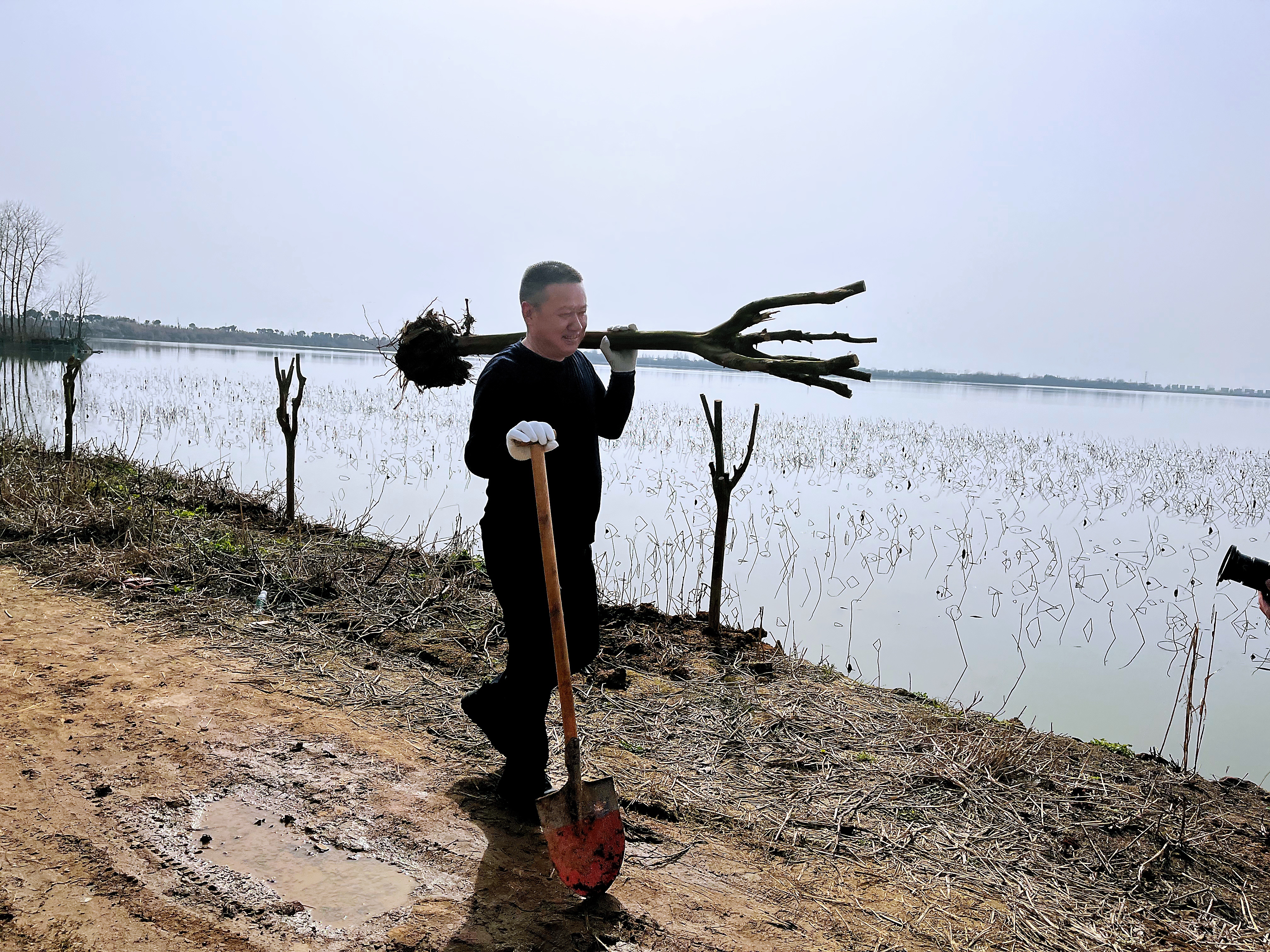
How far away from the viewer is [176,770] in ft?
9.25

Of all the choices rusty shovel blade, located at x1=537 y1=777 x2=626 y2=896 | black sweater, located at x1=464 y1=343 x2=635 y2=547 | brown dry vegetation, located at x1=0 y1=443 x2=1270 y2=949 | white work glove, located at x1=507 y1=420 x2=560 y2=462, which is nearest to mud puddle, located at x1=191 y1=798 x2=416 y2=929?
brown dry vegetation, located at x1=0 y1=443 x2=1270 y2=949

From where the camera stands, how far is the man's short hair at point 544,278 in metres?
2.62

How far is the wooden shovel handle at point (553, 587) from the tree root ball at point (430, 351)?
171 centimetres

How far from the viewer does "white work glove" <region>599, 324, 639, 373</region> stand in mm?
2902

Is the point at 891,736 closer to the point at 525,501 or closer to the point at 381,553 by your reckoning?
the point at 525,501

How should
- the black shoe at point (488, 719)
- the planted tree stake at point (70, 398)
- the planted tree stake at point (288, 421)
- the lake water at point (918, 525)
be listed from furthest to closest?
the planted tree stake at point (70, 398), the planted tree stake at point (288, 421), the lake water at point (918, 525), the black shoe at point (488, 719)

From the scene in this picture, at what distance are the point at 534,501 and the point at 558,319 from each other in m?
0.61

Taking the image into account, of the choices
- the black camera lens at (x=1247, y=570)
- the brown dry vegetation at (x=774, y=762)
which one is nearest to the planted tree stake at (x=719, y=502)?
the brown dry vegetation at (x=774, y=762)

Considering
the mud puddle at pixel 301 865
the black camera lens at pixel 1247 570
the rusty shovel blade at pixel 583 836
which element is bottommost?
the mud puddle at pixel 301 865

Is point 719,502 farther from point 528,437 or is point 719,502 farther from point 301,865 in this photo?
point 301,865

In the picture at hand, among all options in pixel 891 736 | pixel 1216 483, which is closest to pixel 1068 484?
pixel 1216 483

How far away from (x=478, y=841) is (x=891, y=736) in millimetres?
2007

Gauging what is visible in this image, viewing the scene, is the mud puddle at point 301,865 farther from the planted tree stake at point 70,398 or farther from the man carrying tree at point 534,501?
the planted tree stake at point 70,398

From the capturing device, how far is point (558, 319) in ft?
8.61
